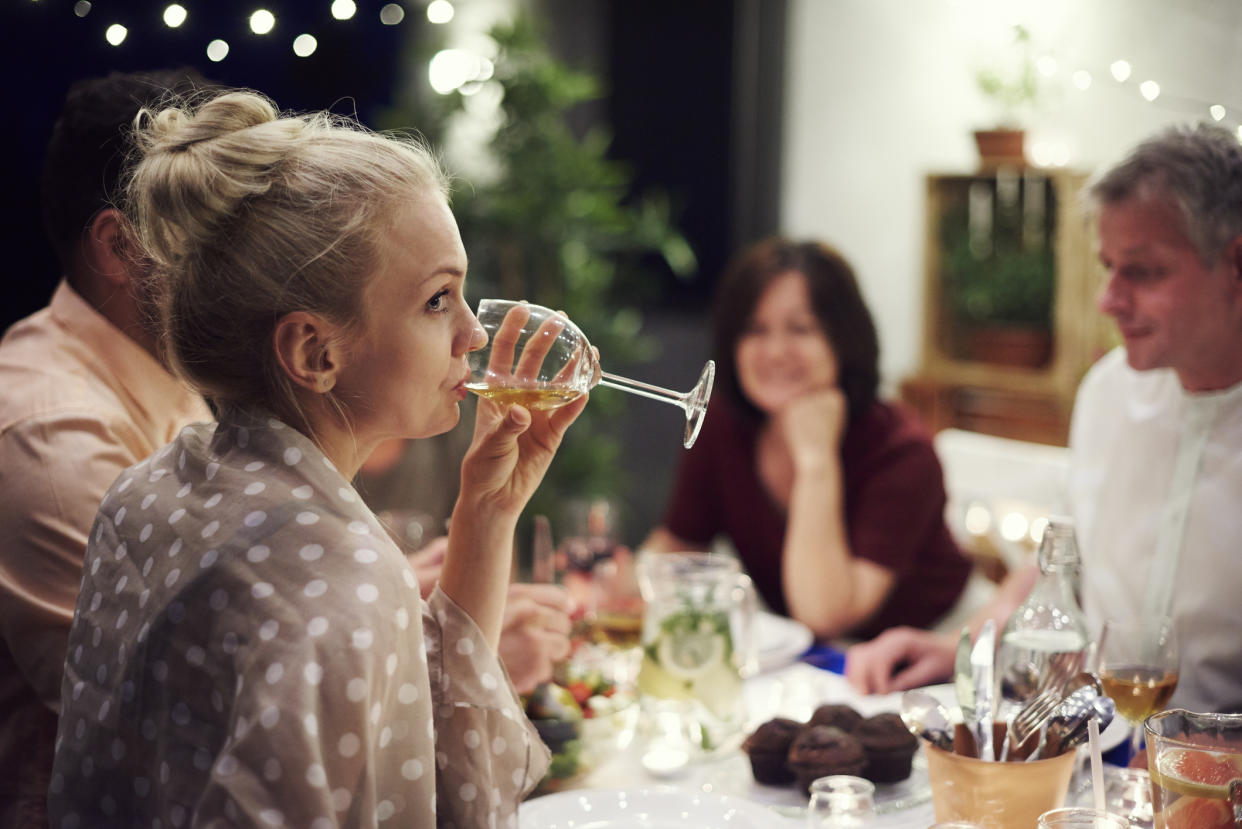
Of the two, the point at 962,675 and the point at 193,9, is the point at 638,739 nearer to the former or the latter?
the point at 962,675

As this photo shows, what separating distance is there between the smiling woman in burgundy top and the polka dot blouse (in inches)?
58.0

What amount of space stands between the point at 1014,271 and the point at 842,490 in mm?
1973

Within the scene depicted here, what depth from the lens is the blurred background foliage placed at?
402cm

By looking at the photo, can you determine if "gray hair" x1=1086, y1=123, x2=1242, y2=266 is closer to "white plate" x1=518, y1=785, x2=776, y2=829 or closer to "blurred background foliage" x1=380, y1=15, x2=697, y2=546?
"white plate" x1=518, y1=785, x2=776, y2=829

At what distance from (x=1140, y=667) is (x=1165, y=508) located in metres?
0.63

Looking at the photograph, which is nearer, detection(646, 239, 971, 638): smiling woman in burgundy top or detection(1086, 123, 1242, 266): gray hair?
detection(1086, 123, 1242, 266): gray hair

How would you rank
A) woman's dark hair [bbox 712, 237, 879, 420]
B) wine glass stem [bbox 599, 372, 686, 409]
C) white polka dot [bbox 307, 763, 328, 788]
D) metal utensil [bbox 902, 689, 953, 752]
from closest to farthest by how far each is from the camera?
white polka dot [bbox 307, 763, 328, 788] → metal utensil [bbox 902, 689, 953, 752] → wine glass stem [bbox 599, 372, 686, 409] → woman's dark hair [bbox 712, 237, 879, 420]

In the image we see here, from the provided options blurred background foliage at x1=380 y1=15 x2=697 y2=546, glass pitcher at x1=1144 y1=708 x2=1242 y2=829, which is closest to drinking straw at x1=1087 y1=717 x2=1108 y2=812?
glass pitcher at x1=1144 y1=708 x2=1242 y2=829

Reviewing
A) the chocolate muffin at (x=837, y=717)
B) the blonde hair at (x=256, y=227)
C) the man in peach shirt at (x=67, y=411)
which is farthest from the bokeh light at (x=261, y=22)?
the chocolate muffin at (x=837, y=717)

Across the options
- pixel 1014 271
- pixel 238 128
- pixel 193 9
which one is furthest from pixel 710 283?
pixel 238 128

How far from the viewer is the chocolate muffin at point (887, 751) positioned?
139 centimetres

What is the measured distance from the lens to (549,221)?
13.4 ft

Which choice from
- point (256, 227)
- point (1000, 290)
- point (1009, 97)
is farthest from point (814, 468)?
point (1009, 97)

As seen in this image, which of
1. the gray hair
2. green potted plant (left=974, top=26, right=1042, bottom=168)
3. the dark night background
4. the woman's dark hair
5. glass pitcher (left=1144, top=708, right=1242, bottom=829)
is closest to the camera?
glass pitcher (left=1144, top=708, right=1242, bottom=829)
